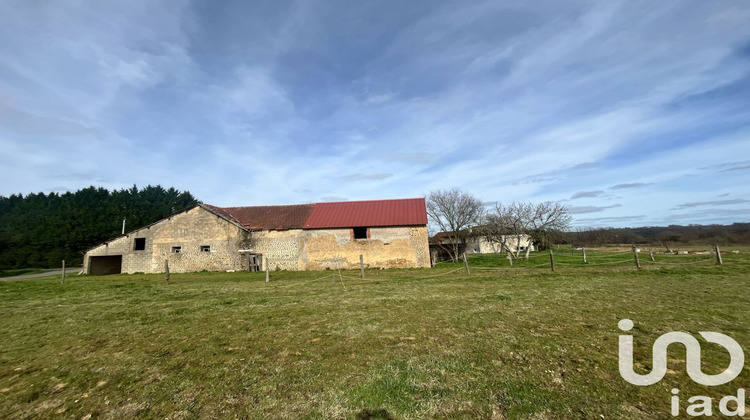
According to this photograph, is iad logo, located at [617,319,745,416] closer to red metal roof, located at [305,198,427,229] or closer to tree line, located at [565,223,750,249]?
red metal roof, located at [305,198,427,229]

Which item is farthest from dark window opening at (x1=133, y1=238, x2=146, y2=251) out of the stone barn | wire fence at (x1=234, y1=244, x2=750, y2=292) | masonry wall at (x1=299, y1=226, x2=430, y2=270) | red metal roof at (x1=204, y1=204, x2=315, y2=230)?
wire fence at (x1=234, y1=244, x2=750, y2=292)

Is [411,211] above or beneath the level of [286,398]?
above

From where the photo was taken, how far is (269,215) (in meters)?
27.2

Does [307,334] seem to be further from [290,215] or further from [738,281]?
[290,215]

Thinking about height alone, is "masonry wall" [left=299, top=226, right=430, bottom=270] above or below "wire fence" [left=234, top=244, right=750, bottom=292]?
above

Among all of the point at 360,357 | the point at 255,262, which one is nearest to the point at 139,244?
the point at 255,262

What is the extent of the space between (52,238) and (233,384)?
188ft

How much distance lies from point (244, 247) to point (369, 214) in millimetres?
10677

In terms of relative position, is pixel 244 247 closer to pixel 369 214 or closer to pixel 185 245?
pixel 185 245

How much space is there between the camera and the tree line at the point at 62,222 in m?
40.2

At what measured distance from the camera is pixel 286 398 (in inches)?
136

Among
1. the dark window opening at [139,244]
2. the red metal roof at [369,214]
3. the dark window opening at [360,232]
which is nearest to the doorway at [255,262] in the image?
the red metal roof at [369,214]

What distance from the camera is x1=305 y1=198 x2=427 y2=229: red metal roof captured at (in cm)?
2403

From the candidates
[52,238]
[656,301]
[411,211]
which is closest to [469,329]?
[656,301]
